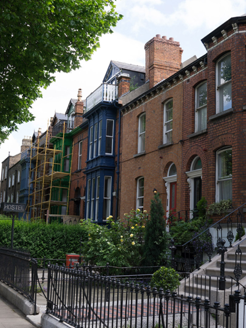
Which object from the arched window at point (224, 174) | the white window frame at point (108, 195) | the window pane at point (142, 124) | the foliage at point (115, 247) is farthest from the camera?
the white window frame at point (108, 195)

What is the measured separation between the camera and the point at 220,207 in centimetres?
1267

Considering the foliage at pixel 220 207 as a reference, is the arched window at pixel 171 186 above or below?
above

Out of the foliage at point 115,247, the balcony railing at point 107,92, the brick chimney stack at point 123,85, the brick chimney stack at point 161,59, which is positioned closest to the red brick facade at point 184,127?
the brick chimney stack at point 161,59

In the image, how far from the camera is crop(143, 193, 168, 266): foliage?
42.6 ft

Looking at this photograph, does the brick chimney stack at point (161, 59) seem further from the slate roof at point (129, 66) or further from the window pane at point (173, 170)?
the window pane at point (173, 170)

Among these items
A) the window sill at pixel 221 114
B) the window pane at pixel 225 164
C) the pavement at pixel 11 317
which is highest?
the window sill at pixel 221 114

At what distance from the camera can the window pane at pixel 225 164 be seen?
43.2 feet

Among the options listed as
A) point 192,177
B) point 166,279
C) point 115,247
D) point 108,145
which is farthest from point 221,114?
point 108,145

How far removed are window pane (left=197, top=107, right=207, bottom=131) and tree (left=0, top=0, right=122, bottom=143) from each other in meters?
5.15

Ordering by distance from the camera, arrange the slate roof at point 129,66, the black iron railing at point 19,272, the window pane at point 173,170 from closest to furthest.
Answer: the black iron railing at point 19,272 < the window pane at point 173,170 < the slate roof at point 129,66

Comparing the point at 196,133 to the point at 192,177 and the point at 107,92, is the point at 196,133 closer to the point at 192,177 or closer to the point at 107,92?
the point at 192,177

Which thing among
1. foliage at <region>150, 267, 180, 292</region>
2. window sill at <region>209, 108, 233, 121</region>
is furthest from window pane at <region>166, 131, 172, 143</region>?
foliage at <region>150, 267, 180, 292</region>

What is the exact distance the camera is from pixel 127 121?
72.7 ft

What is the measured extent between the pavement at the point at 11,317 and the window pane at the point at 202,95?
10363 millimetres
